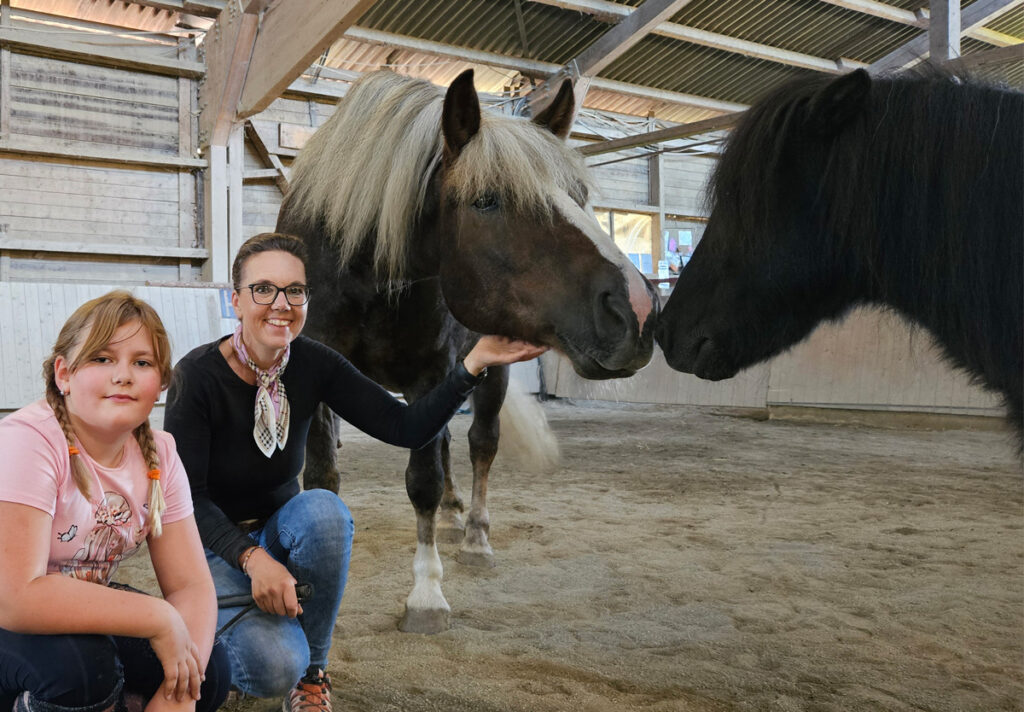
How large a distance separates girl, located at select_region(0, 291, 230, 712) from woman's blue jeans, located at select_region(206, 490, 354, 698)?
132 mm

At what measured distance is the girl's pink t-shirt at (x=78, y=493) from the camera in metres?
1.04

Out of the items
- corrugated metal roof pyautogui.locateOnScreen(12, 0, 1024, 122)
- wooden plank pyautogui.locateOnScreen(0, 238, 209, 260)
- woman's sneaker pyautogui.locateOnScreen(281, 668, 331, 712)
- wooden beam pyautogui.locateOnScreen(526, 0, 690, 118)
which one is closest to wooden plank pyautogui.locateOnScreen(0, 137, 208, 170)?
wooden plank pyautogui.locateOnScreen(0, 238, 209, 260)

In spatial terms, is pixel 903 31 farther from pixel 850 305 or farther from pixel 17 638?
pixel 17 638

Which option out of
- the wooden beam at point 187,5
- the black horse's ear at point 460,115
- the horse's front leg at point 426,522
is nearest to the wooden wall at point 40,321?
the wooden beam at point 187,5

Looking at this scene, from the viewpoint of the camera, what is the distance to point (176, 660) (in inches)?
42.4

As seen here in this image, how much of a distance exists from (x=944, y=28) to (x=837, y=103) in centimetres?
732

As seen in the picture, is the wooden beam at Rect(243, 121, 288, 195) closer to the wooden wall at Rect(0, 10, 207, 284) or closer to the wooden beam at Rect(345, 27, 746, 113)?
the wooden wall at Rect(0, 10, 207, 284)

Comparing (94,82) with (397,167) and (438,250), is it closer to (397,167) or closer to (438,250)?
(397,167)

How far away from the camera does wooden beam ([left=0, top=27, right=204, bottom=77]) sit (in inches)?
296

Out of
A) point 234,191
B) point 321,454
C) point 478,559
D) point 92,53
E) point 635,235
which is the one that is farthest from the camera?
point 635,235

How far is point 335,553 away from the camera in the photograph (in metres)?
1.54

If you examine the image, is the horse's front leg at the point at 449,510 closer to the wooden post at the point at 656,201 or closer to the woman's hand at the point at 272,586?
the woman's hand at the point at 272,586

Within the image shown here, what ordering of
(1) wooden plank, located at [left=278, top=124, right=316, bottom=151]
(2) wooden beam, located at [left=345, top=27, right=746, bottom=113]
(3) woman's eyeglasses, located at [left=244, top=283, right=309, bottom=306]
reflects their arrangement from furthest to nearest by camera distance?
(1) wooden plank, located at [left=278, top=124, right=316, bottom=151], (2) wooden beam, located at [left=345, top=27, right=746, bottom=113], (3) woman's eyeglasses, located at [left=244, top=283, right=309, bottom=306]

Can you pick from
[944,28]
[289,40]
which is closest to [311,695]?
[289,40]
